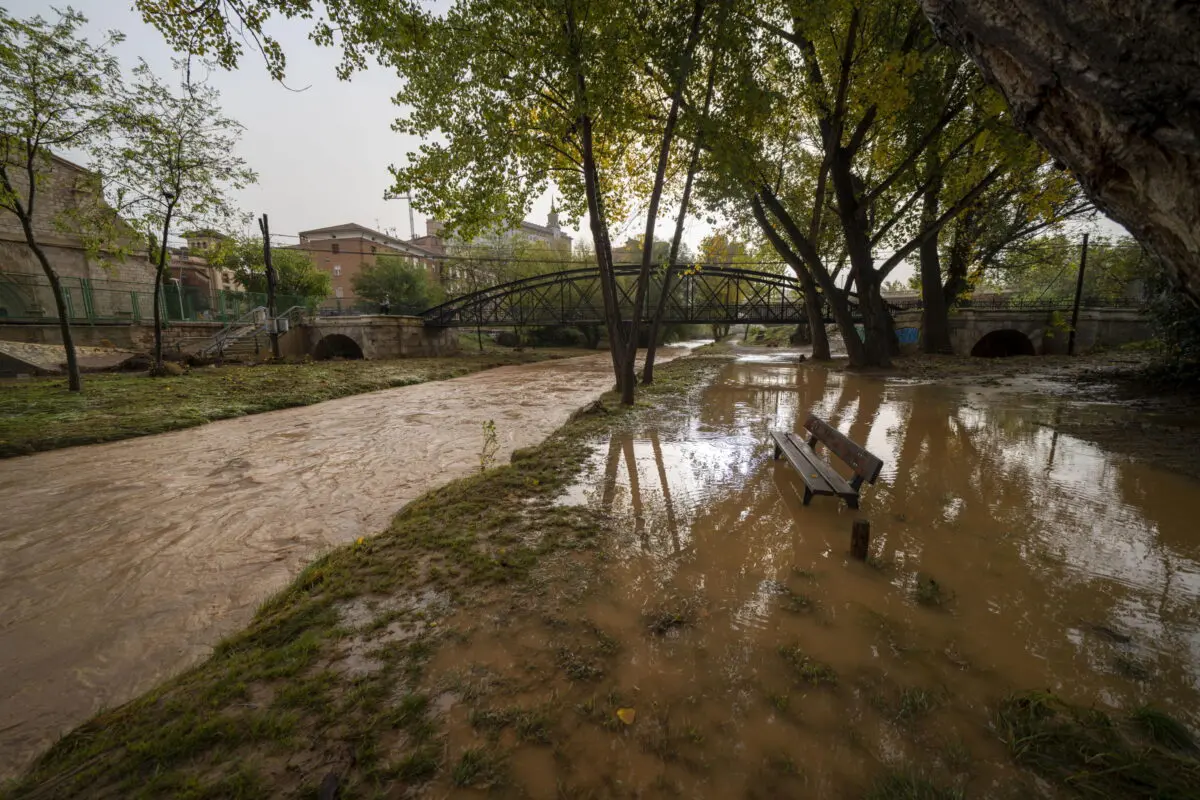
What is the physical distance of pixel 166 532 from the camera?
206 inches

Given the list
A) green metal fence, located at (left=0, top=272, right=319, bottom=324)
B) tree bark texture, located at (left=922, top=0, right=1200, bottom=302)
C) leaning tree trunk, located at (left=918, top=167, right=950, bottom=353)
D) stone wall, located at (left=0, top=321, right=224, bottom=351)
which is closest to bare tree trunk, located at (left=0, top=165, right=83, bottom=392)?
stone wall, located at (left=0, top=321, right=224, bottom=351)

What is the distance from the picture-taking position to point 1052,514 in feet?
14.9

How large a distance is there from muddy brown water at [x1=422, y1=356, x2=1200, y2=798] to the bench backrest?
22.7 inches

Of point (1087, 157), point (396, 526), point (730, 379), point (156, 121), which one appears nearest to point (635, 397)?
point (730, 379)

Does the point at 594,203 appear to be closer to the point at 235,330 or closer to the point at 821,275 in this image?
the point at 821,275

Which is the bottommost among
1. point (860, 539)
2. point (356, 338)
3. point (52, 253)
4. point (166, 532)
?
point (166, 532)

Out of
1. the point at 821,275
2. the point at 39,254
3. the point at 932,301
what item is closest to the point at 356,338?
the point at 39,254

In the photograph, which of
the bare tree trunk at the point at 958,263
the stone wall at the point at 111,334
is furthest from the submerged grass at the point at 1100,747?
the stone wall at the point at 111,334

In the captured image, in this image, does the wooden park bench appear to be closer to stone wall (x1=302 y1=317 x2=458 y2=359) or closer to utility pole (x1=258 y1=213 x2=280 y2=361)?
utility pole (x1=258 y1=213 x2=280 y2=361)

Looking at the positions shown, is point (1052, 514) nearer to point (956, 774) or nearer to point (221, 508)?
point (956, 774)

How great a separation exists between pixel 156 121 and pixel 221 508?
15.2m

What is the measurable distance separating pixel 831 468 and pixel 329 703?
15.8ft

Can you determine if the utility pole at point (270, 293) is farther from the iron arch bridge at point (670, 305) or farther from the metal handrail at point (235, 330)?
the iron arch bridge at point (670, 305)

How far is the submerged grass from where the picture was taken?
1789 mm
